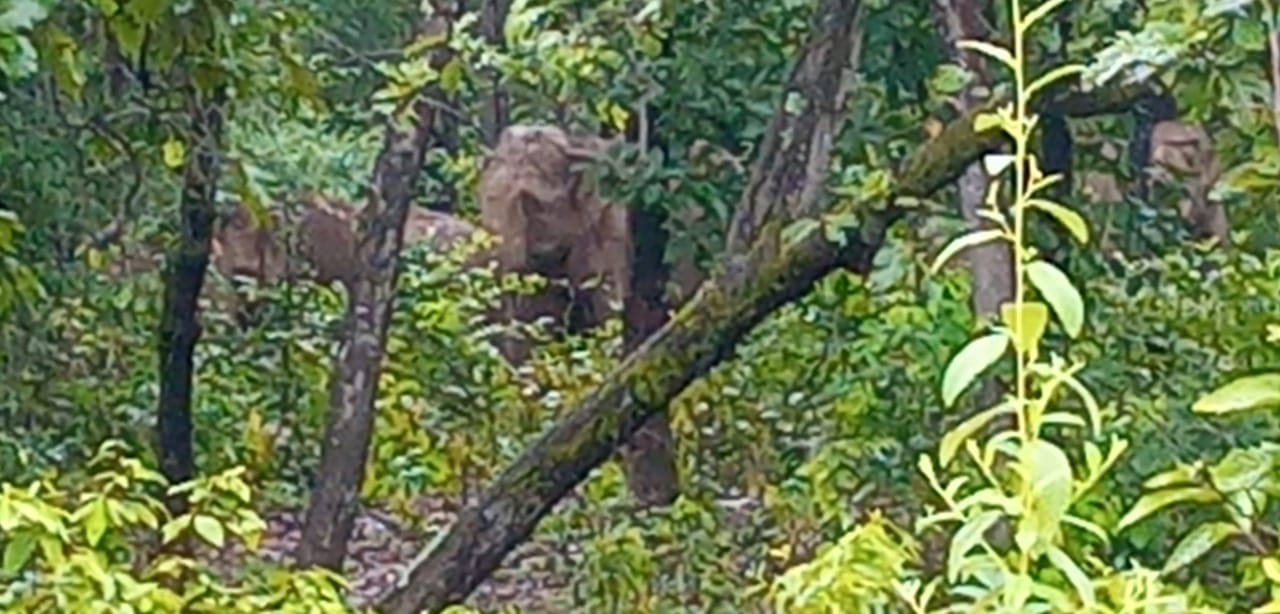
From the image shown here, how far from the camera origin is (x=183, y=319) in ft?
13.8

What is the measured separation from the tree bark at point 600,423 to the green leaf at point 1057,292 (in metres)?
2.56

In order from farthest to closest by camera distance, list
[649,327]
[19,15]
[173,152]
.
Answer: [649,327], [173,152], [19,15]

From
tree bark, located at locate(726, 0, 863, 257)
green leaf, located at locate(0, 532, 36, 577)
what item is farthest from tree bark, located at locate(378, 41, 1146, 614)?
green leaf, located at locate(0, 532, 36, 577)

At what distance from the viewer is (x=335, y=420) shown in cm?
453

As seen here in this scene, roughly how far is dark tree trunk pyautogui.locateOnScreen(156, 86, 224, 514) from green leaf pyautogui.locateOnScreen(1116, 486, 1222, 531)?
2602mm

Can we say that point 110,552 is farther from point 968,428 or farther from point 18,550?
point 968,428

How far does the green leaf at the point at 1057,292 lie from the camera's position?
98cm

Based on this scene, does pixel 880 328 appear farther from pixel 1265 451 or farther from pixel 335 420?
pixel 1265 451

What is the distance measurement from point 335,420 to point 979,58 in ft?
5.94

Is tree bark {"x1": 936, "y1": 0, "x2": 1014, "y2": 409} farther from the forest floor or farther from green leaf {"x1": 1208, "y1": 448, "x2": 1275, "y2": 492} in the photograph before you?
the forest floor

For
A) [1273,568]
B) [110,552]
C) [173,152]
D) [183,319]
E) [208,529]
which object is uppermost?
[183,319]

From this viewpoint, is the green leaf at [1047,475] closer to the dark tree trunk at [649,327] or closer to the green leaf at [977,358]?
the green leaf at [977,358]

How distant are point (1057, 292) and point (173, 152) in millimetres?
2481

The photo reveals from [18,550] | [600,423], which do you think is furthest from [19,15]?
[600,423]
